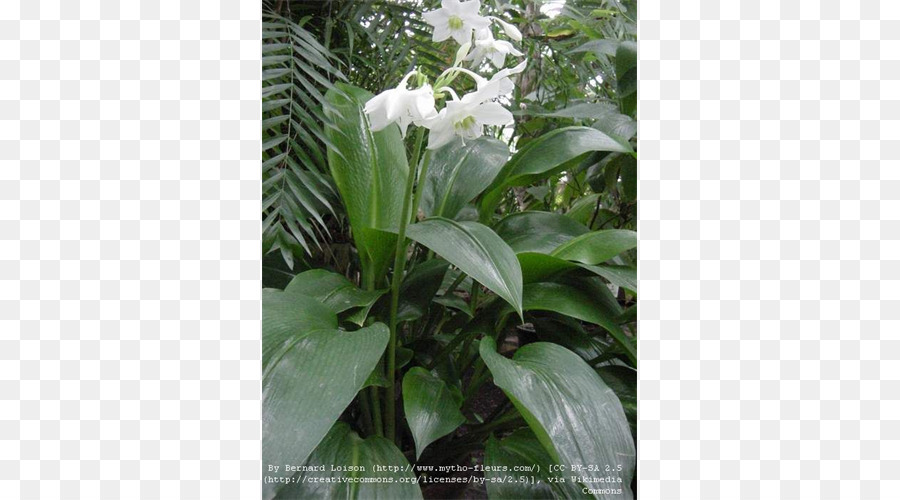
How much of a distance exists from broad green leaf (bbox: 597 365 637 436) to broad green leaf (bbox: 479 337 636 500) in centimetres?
11

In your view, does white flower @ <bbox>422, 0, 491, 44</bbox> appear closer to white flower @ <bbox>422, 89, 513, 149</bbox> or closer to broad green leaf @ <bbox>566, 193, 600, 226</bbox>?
white flower @ <bbox>422, 89, 513, 149</bbox>

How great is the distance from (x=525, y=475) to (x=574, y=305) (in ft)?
0.68

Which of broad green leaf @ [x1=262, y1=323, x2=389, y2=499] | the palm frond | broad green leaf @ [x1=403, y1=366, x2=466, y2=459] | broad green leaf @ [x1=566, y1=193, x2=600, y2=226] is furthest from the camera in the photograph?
broad green leaf @ [x1=566, y1=193, x2=600, y2=226]

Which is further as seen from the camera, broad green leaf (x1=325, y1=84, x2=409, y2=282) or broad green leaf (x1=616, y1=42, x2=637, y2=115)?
broad green leaf (x1=616, y1=42, x2=637, y2=115)

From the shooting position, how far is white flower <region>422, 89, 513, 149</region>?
56 centimetres

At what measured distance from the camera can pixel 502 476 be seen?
2.10 ft

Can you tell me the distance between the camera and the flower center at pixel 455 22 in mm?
665

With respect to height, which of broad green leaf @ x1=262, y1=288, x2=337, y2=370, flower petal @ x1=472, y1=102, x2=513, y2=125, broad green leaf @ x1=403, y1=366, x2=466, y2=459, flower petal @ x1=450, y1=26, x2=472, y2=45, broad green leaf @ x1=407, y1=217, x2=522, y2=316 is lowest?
broad green leaf @ x1=403, y1=366, x2=466, y2=459

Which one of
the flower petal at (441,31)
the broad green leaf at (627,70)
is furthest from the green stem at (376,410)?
the broad green leaf at (627,70)

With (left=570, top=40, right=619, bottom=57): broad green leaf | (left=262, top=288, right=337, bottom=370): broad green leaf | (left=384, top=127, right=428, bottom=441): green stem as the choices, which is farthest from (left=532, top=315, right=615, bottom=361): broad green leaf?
(left=570, top=40, right=619, bottom=57): broad green leaf

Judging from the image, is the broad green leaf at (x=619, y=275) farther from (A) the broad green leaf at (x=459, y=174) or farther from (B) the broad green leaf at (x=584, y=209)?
(B) the broad green leaf at (x=584, y=209)

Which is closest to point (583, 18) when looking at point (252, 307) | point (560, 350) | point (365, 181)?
point (365, 181)

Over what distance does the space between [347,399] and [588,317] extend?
324 mm

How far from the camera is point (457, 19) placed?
26.1 inches
